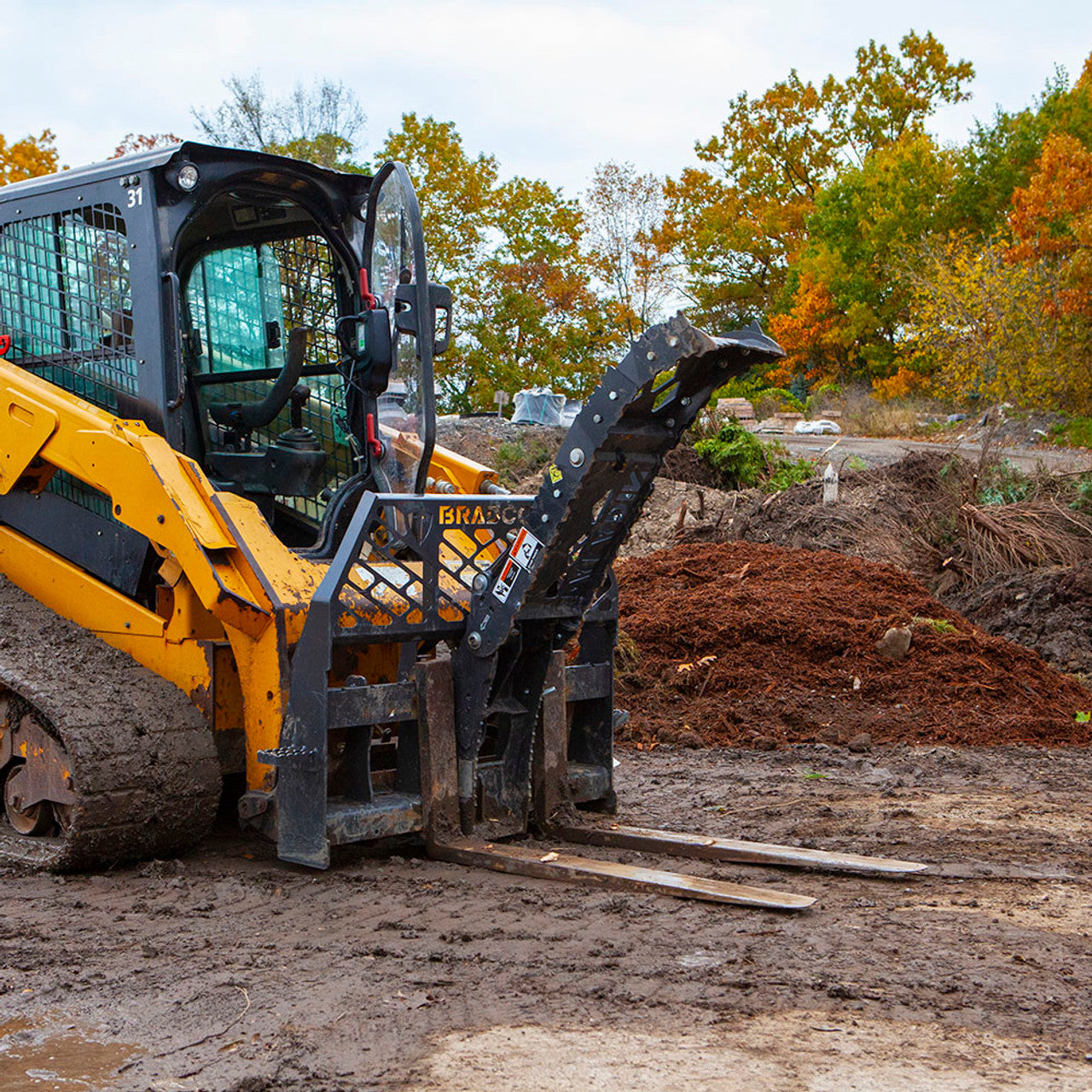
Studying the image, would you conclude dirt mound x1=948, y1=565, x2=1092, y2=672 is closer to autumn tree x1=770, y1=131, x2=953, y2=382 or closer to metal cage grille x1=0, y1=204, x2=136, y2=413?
metal cage grille x1=0, y1=204, x2=136, y2=413

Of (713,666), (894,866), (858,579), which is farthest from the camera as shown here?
(858,579)

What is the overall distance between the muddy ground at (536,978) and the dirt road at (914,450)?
1115 cm

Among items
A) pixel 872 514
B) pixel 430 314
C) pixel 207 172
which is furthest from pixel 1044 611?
pixel 207 172

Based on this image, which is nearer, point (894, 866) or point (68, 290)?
point (894, 866)

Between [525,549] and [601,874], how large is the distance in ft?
4.15

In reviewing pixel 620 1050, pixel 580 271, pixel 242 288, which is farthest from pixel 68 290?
pixel 580 271

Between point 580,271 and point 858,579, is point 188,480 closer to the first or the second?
point 858,579

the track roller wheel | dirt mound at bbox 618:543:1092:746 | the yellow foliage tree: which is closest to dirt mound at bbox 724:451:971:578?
dirt mound at bbox 618:543:1092:746

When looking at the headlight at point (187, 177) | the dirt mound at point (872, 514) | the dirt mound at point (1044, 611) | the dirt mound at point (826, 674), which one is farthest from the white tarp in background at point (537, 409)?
the headlight at point (187, 177)

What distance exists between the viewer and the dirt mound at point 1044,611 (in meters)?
11.5

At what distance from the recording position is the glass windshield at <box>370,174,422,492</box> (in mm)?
5918

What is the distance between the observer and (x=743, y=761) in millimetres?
8523

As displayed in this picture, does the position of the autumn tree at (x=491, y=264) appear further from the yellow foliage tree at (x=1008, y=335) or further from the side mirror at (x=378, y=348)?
the side mirror at (x=378, y=348)

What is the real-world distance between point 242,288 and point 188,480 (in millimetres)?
1304
